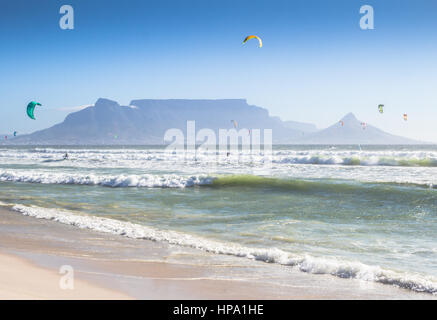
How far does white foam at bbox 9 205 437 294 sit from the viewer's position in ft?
15.4

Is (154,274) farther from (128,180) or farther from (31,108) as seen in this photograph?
(31,108)

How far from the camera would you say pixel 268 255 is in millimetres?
5789

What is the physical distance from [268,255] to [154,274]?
1.68 m

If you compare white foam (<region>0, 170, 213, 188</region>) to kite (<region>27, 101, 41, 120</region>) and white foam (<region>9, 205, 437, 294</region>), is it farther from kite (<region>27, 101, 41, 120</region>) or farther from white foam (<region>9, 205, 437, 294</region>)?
white foam (<region>9, 205, 437, 294</region>)

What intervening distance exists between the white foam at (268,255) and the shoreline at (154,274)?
165 mm

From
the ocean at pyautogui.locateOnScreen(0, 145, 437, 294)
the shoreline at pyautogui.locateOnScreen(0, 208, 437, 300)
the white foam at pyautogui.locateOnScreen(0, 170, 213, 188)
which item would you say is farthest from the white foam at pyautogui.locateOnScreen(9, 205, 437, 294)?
the white foam at pyautogui.locateOnScreen(0, 170, 213, 188)

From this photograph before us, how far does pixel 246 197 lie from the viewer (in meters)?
12.6

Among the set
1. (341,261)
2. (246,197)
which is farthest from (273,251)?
(246,197)

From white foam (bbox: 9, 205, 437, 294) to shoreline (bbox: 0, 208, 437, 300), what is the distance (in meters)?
0.16

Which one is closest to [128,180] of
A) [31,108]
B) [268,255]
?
[31,108]

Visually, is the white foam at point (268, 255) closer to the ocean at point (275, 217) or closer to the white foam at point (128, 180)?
the ocean at point (275, 217)
